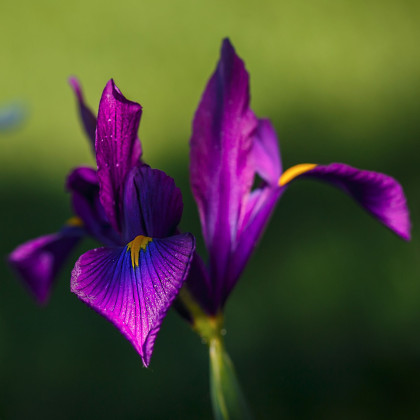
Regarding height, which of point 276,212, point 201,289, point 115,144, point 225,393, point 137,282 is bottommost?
Answer: point 276,212

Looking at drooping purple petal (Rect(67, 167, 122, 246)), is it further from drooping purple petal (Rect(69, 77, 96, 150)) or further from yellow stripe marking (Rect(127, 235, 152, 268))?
yellow stripe marking (Rect(127, 235, 152, 268))

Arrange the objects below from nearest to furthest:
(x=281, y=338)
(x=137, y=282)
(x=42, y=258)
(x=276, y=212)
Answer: (x=137, y=282), (x=42, y=258), (x=281, y=338), (x=276, y=212)

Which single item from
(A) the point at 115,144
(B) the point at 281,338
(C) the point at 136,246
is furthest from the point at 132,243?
(B) the point at 281,338

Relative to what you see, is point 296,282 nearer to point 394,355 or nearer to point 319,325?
point 319,325

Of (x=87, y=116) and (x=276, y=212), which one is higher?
(x=87, y=116)

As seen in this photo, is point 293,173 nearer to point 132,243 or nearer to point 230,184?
point 230,184

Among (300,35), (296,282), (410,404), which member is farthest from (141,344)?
(300,35)

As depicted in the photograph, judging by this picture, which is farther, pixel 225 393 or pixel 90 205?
pixel 90 205
